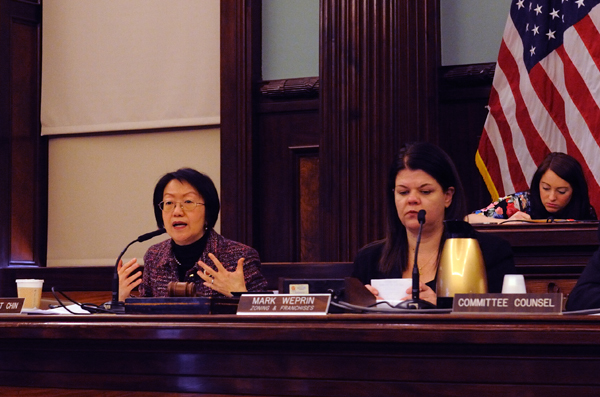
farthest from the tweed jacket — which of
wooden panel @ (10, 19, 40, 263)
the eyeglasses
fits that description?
wooden panel @ (10, 19, 40, 263)

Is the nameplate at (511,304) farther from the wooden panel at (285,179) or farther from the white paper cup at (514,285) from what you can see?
the wooden panel at (285,179)

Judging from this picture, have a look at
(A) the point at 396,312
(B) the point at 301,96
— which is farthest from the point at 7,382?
(B) the point at 301,96

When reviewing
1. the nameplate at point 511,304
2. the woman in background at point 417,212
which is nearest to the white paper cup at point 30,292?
the woman in background at point 417,212

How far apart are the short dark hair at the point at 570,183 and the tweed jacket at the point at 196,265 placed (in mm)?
1485

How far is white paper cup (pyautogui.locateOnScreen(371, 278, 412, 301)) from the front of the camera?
1.74m

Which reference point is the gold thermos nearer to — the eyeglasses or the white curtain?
the eyeglasses

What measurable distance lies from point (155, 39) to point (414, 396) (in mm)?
3894

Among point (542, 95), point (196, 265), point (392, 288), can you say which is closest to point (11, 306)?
point (392, 288)

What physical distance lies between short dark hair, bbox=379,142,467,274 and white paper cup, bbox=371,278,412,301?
705 millimetres

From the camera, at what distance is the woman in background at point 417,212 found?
236cm

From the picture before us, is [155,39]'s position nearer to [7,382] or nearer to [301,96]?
[301,96]

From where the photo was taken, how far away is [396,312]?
1508 mm

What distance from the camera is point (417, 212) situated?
2.35 m

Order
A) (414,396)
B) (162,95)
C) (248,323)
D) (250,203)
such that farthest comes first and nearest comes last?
(162,95) < (250,203) < (248,323) < (414,396)
